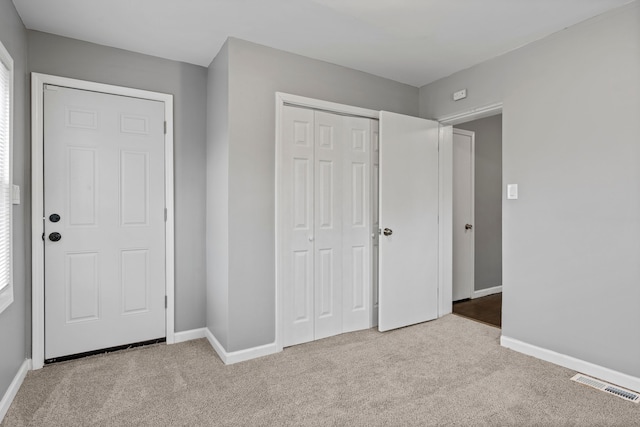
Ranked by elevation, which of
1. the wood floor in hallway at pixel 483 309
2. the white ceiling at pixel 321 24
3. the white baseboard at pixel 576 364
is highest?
the white ceiling at pixel 321 24

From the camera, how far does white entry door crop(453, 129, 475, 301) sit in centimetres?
424

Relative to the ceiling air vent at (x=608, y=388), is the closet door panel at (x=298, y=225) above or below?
above

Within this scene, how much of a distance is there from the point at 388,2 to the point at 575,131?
1.57 m

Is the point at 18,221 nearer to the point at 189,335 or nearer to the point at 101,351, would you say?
the point at 101,351

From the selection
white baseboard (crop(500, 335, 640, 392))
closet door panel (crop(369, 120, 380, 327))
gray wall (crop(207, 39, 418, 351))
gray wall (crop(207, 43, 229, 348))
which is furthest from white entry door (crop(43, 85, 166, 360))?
white baseboard (crop(500, 335, 640, 392))

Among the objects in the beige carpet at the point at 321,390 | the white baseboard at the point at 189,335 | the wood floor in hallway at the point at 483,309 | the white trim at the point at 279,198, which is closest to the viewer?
the beige carpet at the point at 321,390

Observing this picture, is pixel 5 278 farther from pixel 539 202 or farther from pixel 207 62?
pixel 539 202

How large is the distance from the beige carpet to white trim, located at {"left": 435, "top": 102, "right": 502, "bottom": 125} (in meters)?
2.00

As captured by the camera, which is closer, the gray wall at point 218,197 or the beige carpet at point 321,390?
the beige carpet at point 321,390

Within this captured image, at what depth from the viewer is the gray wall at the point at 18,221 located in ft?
6.63

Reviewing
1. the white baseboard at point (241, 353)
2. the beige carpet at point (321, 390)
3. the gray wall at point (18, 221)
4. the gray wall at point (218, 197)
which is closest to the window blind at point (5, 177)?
the gray wall at point (18, 221)

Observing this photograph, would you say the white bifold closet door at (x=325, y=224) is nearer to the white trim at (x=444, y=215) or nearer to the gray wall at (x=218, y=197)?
the gray wall at (x=218, y=197)

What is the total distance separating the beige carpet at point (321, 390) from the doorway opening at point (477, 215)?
4.80 feet

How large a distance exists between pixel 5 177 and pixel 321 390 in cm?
227
